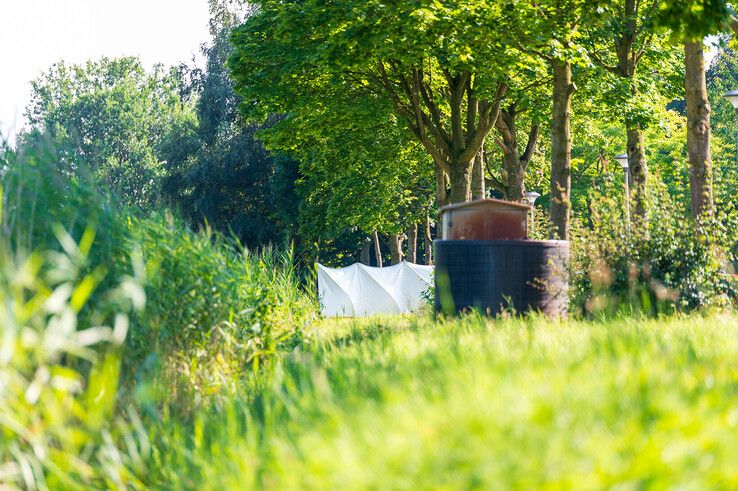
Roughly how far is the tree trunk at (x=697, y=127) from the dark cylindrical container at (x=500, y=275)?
3819 mm

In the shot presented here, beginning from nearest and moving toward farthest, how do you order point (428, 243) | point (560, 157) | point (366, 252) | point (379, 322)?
point (379, 322)
point (560, 157)
point (428, 243)
point (366, 252)

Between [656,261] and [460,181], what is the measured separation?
10373 millimetres

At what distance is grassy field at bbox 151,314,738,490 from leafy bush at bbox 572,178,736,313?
16.3 feet

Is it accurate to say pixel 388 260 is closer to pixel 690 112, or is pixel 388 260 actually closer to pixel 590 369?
pixel 690 112

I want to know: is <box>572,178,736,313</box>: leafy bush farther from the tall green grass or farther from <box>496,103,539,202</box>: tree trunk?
<box>496,103,539,202</box>: tree trunk

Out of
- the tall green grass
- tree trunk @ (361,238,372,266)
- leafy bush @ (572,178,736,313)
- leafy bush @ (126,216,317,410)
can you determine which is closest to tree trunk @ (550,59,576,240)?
leafy bush @ (572,178,736,313)

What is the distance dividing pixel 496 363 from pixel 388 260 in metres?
50.1

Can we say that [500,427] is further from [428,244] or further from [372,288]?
[428,244]

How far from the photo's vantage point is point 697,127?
13.0 m

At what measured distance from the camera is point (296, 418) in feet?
13.3

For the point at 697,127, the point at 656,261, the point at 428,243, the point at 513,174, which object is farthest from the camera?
the point at 428,243

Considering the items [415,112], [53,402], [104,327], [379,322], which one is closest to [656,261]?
[379,322]

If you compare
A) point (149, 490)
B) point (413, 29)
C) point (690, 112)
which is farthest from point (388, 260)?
point (149, 490)

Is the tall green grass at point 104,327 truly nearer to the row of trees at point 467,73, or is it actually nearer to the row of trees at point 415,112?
the row of trees at point 415,112
